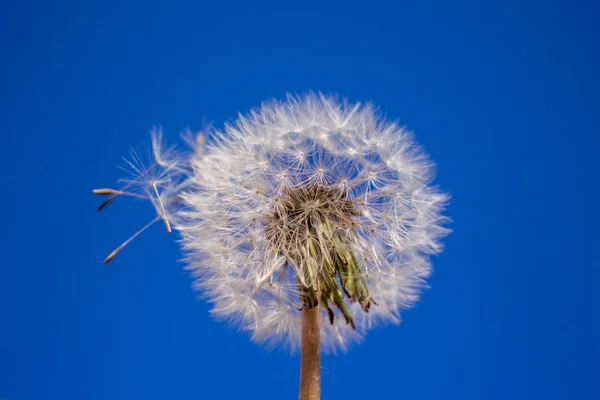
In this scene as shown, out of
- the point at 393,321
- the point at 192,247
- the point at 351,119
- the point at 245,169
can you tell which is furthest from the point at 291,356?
the point at 351,119

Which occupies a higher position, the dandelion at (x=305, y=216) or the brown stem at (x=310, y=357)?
the dandelion at (x=305, y=216)

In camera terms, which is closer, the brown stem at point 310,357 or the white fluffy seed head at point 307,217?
the brown stem at point 310,357

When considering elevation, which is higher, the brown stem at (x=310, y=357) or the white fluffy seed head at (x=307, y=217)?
the white fluffy seed head at (x=307, y=217)

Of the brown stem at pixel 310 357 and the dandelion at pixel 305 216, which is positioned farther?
the dandelion at pixel 305 216

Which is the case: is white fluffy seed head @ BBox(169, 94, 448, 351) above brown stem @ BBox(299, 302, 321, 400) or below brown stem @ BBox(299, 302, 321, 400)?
above

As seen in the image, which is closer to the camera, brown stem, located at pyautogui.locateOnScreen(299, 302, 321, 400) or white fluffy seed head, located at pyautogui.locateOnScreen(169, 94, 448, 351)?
brown stem, located at pyautogui.locateOnScreen(299, 302, 321, 400)
